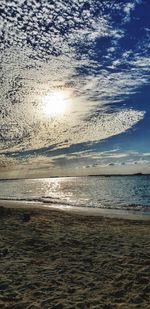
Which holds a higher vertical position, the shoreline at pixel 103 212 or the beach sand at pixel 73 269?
the shoreline at pixel 103 212

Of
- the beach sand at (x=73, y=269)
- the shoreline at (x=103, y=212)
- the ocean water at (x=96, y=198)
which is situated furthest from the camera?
the ocean water at (x=96, y=198)

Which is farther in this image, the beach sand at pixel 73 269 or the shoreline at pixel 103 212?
the shoreline at pixel 103 212

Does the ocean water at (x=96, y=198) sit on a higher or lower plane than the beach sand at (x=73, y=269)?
higher

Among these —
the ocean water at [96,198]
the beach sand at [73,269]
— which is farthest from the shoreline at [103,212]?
the beach sand at [73,269]

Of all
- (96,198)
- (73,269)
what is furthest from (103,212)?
(96,198)

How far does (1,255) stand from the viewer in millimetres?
11703

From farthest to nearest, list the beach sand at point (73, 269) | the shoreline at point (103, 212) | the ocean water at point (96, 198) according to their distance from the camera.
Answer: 1. the ocean water at point (96, 198)
2. the shoreline at point (103, 212)
3. the beach sand at point (73, 269)

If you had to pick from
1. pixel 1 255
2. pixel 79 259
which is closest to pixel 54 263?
pixel 79 259

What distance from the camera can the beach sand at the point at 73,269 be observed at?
7848 mm

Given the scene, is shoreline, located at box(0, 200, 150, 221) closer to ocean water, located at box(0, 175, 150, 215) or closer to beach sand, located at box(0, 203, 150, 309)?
ocean water, located at box(0, 175, 150, 215)

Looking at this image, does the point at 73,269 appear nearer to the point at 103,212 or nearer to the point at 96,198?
the point at 103,212

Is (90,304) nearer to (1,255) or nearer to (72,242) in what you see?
(1,255)

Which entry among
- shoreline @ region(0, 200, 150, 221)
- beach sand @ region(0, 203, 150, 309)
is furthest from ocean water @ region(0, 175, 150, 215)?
beach sand @ region(0, 203, 150, 309)

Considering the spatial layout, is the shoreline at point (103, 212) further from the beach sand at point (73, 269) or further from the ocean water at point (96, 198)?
the beach sand at point (73, 269)
